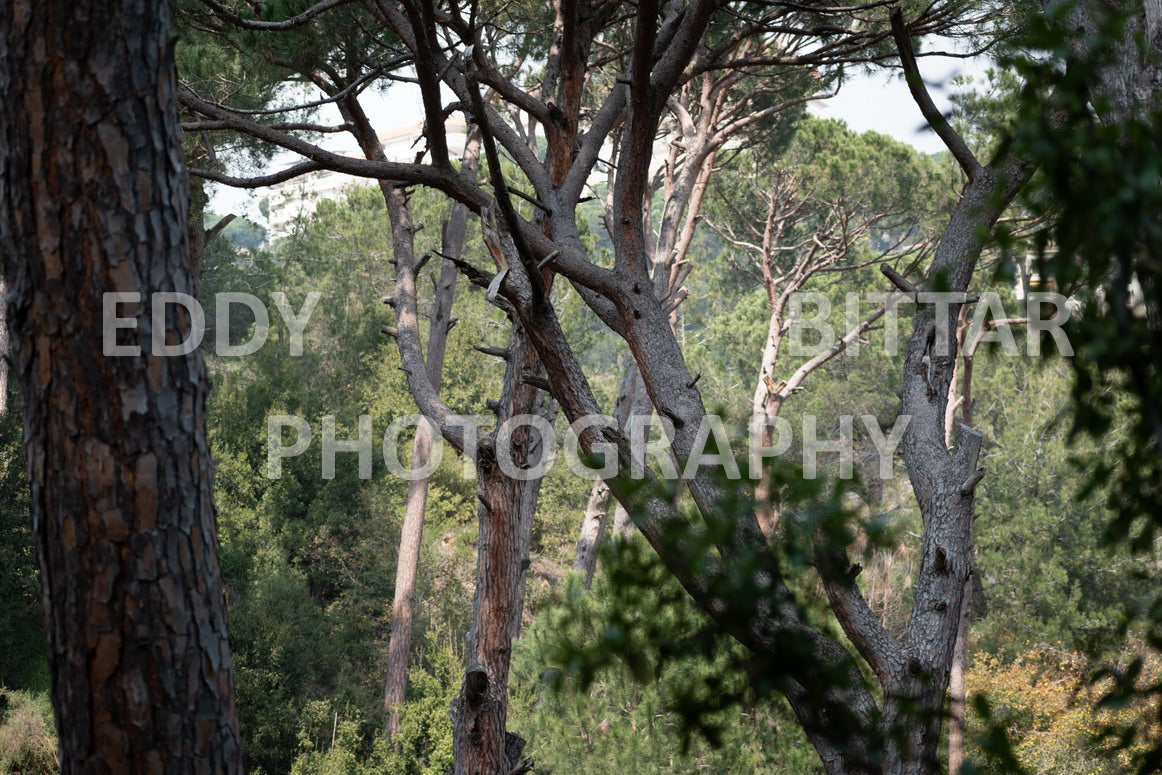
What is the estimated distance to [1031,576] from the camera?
13.8 m

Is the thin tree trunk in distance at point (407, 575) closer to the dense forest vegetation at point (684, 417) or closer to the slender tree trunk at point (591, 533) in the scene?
the dense forest vegetation at point (684, 417)

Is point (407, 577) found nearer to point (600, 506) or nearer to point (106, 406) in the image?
point (600, 506)

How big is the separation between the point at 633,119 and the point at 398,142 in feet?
142

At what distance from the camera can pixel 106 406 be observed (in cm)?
151

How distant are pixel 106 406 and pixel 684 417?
186 centimetres

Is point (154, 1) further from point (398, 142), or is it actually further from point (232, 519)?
point (398, 142)

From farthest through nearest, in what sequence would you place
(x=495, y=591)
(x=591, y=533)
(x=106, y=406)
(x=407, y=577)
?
(x=407, y=577) < (x=591, y=533) < (x=495, y=591) < (x=106, y=406)

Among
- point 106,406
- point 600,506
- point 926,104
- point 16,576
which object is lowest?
point 16,576

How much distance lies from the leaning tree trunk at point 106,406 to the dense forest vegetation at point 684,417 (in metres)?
0.15

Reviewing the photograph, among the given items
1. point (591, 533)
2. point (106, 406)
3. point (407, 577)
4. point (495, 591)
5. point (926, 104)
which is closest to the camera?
point (106, 406)

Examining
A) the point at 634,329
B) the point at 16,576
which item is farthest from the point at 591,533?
the point at 634,329

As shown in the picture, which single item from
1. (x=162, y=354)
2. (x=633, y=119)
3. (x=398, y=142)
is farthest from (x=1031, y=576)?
(x=398, y=142)

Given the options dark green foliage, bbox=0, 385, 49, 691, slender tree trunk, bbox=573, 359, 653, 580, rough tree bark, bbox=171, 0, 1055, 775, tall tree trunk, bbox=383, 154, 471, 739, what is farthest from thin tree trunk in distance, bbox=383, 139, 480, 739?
rough tree bark, bbox=171, 0, 1055, 775

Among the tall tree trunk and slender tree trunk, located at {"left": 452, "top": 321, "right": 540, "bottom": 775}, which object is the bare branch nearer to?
slender tree trunk, located at {"left": 452, "top": 321, "right": 540, "bottom": 775}
